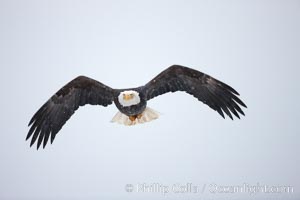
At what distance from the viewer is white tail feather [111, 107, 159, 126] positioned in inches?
400

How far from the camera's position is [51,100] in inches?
393

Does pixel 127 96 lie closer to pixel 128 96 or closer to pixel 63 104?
pixel 128 96

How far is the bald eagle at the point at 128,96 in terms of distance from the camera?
9719mm

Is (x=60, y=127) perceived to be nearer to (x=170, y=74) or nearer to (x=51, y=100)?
(x=51, y=100)

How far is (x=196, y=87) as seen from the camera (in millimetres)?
9820

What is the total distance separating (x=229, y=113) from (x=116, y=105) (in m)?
1.60

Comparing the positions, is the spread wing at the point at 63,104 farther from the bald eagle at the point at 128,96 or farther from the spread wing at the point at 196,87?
the spread wing at the point at 196,87

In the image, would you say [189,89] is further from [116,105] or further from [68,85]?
[68,85]

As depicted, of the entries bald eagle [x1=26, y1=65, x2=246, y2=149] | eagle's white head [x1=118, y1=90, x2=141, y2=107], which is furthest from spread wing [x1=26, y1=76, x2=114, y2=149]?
eagle's white head [x1=118, y1=90, x2=141, y2=107]

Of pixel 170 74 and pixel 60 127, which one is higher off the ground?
pixel 170 74

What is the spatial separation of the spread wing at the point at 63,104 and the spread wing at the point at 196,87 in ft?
2.20

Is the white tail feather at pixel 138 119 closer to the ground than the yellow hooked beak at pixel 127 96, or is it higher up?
closer to the ground

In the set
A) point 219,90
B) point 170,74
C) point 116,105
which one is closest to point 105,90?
point 116,105

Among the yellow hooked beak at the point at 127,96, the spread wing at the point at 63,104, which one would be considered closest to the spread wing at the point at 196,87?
the yellow hooked beak at the point at 127,96
